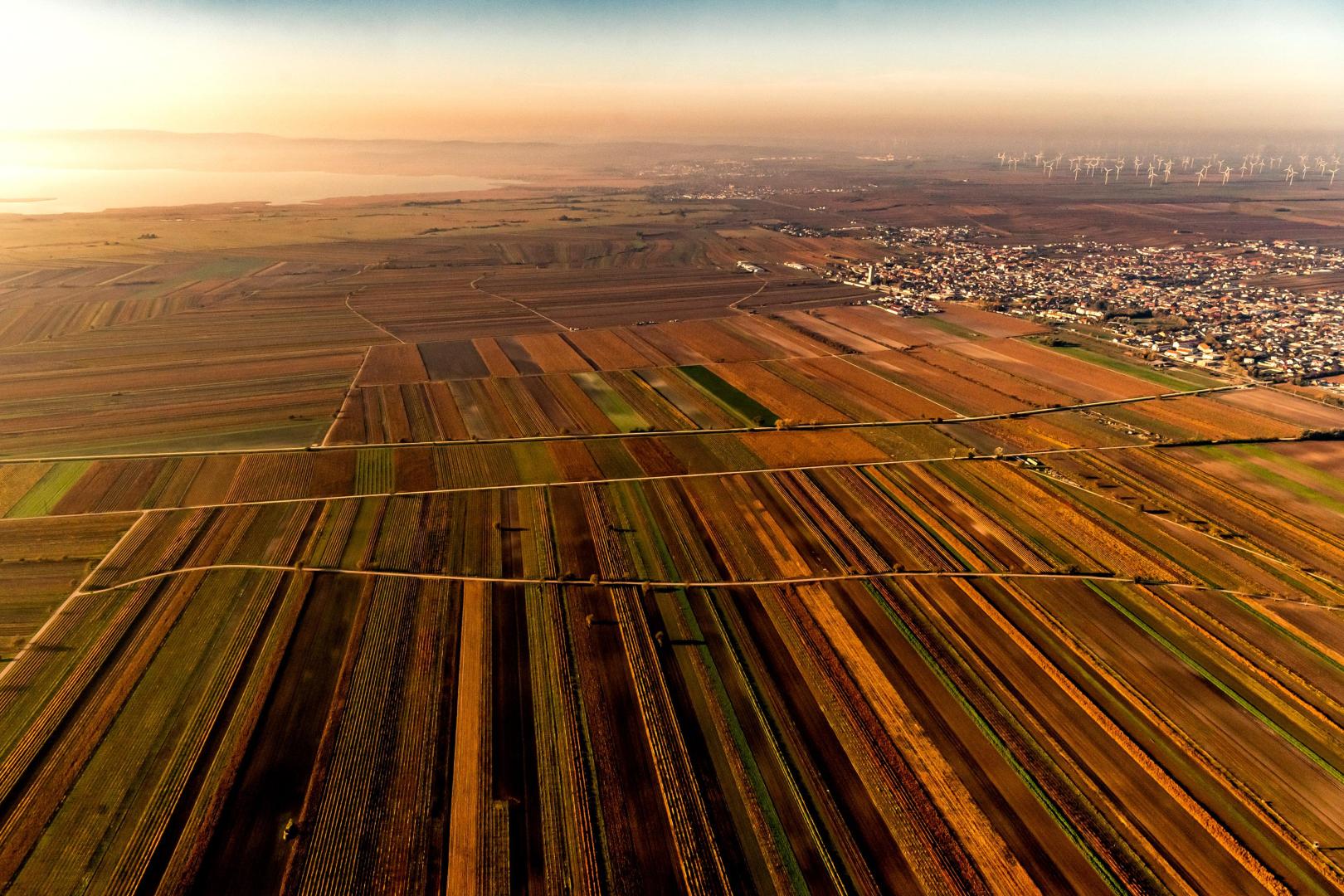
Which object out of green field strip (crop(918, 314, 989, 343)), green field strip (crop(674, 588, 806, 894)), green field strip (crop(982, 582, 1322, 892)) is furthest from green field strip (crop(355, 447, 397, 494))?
green field strip (crop(918, 314, 989, 343))

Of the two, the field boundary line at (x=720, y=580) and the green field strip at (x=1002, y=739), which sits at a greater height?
the field boundary line at (x=720, y=580)

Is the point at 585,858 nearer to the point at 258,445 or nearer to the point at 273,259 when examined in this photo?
the point at 258,445

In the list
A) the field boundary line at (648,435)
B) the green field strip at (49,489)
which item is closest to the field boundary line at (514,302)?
the field boundary line at (648,435)

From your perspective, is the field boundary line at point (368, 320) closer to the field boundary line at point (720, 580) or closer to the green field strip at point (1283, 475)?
the field boundary line at point (720, 580)

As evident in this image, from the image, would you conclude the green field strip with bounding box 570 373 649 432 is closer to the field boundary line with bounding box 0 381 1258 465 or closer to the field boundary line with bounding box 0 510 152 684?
the field boundary line with bounding box 0 381 1258 465

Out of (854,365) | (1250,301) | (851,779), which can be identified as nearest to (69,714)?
(851,779)

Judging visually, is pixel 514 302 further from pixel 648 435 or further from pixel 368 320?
pixel 648 435
